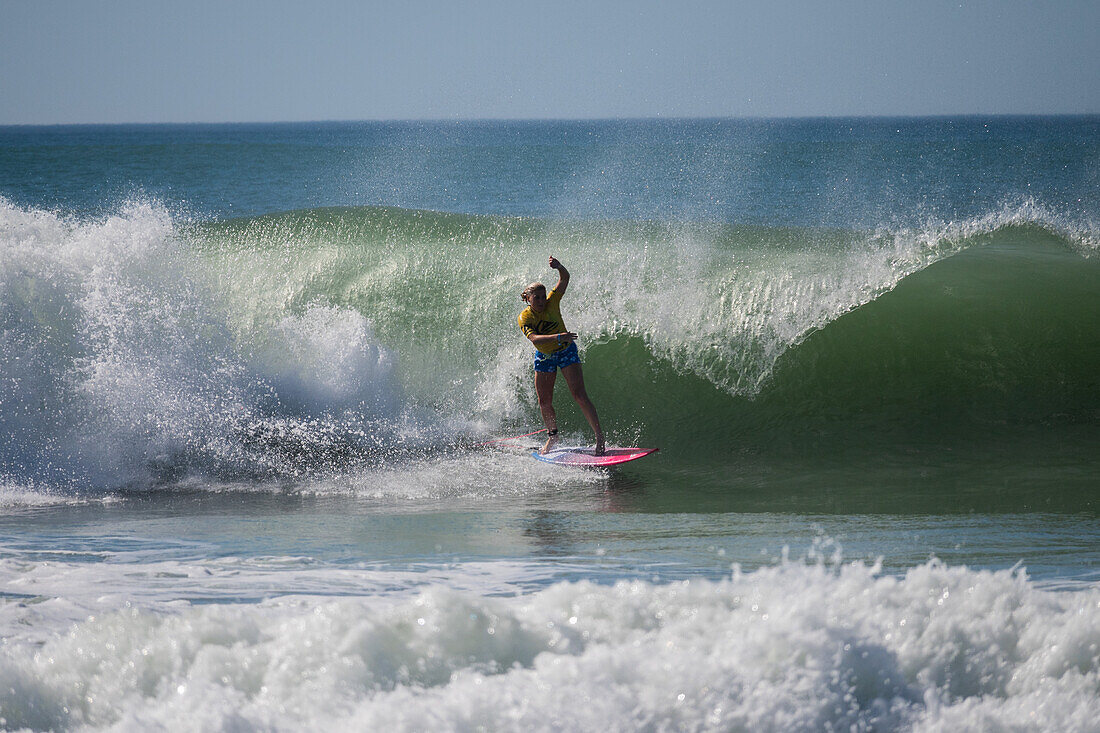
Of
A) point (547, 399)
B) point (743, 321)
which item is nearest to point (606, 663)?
point (547, 399)

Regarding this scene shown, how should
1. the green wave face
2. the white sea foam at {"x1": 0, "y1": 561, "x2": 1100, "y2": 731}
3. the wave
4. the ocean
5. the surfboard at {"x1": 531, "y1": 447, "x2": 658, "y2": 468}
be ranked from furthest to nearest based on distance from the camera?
the green wave face, the wave, the surfboard at {"x1": 531, "y1": 447, "x2": 658, "y2": 468}, the ocean, the white sea foam at {"x1": 0, "y1": 561, "x2": 1100, "y2": 731}

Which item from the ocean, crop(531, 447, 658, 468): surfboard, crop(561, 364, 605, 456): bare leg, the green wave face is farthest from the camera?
the green wave face

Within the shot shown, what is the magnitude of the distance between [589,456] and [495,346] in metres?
2.83

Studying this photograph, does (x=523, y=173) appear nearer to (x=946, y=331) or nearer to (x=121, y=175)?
(x=121, y=175)

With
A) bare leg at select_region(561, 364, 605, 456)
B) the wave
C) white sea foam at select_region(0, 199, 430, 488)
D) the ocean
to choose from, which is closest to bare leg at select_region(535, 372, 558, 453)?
bare leg at select_region(561, 364, 605, 456)

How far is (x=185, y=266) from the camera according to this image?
9.30m

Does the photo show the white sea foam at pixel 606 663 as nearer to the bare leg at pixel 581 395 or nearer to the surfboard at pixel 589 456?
the surfboard at pixel 589 456

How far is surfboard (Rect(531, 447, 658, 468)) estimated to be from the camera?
747cm

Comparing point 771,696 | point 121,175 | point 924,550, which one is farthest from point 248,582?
point 121,175

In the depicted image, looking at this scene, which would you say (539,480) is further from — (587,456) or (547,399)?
(547,399)

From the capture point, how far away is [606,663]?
136 inches

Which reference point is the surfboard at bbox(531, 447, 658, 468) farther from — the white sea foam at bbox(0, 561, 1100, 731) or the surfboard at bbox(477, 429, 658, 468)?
the white sea foam at bbox(0, 561, 1100, 731)

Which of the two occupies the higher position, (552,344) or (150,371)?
(552,344)

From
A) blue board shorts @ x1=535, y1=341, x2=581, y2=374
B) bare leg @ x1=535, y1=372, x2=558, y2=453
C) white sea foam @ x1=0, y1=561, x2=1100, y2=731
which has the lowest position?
white sea foam @ x1=0, y1=561, x2=1100, y2=731
